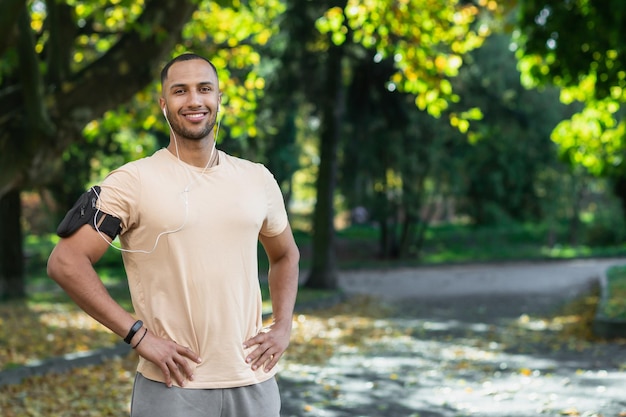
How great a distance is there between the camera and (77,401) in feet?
28.5

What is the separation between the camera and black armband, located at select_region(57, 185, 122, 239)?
10.6ft

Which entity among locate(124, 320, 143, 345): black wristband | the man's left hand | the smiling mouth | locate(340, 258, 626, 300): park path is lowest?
locate(340, 258, 626, 300): park path

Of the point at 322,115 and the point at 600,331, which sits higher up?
the point at 322,115

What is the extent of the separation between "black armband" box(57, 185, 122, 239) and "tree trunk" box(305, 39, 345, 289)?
1919cm

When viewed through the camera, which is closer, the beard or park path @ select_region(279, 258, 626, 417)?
the beard

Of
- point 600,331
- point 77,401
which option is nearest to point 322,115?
point 600,331

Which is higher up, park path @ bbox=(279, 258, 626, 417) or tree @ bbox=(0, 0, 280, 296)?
tree @ bbox=(0, 0, 280, 296)

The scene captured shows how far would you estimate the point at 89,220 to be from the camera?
3.24 metres

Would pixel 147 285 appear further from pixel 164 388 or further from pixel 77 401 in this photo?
pixel 77 401

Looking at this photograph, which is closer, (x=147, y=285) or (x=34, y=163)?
(x=147, y=285)

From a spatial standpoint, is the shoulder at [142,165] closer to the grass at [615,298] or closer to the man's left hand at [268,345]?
the man's left hand at [268,345]

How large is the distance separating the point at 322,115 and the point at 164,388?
1970cm

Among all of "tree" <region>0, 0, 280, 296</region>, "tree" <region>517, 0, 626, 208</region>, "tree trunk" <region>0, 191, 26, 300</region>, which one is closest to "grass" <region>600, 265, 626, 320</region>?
"tree" <region>517, 0, 626, 208</region>

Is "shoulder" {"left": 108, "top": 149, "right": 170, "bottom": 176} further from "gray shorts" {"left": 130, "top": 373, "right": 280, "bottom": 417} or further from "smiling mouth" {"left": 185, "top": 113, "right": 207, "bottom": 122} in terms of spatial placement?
"gray shorts" {"left": 130, "top": 373, "right": 280, "bottom": 417}
